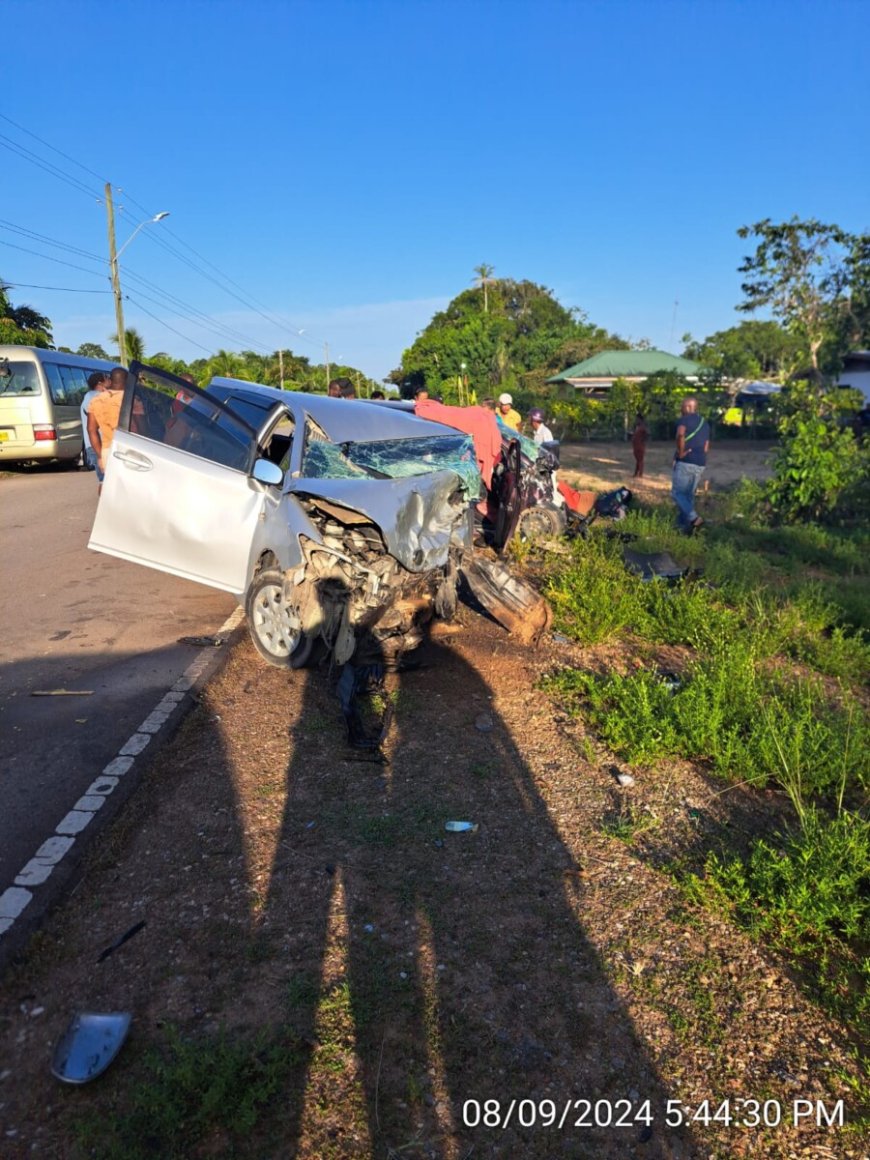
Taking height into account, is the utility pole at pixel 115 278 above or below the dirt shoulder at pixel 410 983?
above

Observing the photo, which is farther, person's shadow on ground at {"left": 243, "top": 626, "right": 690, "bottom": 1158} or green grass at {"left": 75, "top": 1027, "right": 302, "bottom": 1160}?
person's shadow on ground at {"left": 243, "top": 626, "right": 690, "bottom": 1158}

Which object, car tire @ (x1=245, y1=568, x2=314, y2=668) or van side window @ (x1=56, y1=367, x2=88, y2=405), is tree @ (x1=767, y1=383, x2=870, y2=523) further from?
van side window @ (x1=56, y1=367, x2=88, y2=405)

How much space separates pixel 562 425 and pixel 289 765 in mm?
31412

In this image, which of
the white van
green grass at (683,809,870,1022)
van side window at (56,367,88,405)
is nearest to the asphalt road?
green grass at (683,809,870,1022)

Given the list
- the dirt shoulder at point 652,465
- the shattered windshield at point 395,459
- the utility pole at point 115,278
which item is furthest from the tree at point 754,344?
the shattered windshield at point 395,459

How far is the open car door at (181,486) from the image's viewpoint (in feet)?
17.9

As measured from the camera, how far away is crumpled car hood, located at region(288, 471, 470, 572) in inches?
187

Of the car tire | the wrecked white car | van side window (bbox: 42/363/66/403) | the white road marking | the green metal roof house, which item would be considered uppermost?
the green metal roof house

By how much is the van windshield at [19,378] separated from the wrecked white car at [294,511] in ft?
34.5

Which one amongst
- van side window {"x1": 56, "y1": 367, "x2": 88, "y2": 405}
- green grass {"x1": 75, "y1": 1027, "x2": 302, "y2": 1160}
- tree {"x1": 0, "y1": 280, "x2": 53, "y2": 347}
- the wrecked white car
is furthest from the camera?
tree {"x1": 0, "y1": 280, "x2": 53, "y2": 347}

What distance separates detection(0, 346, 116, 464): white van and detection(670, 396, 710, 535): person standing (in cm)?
1153

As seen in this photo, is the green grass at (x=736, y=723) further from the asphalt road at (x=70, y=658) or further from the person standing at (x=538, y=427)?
the person standing at (x=538, y=427)

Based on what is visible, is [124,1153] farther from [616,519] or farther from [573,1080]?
[616,519]

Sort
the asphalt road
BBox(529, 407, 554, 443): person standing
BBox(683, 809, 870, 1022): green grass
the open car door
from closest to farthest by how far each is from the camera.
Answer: BBox(683, 809, 870, 1022): green grass < the asphalt road < the open car door < BBox(529, 407, 554, 443): person standing
